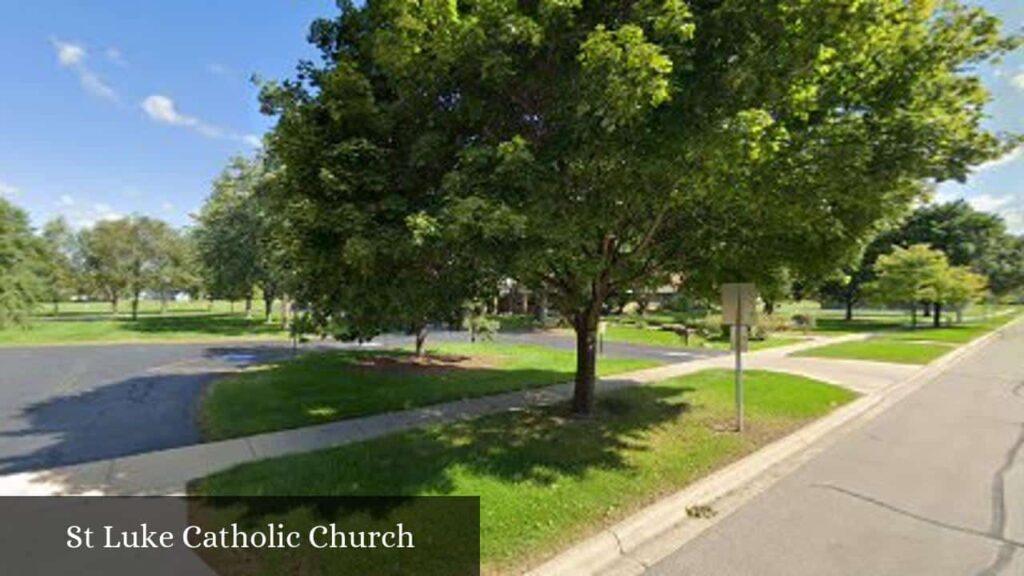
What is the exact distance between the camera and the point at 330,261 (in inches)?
263

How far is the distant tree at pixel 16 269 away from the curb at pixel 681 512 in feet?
95.5

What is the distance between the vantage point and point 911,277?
38438 millimetres

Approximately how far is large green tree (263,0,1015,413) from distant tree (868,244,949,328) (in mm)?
37435

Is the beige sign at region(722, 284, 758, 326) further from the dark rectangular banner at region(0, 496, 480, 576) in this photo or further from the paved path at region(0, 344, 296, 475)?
the paved path at region(0, 344, 296, 475)

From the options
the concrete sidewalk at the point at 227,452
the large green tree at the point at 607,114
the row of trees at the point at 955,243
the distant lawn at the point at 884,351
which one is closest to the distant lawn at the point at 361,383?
the concrete sidewalk at the point at 227,452

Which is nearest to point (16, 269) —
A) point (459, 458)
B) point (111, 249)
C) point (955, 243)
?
point (111, 249)

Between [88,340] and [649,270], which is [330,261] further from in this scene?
[88,340]

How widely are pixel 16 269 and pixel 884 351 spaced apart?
36.6 m

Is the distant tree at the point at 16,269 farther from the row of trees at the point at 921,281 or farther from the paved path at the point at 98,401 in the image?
the row of trees at the point at 921,281

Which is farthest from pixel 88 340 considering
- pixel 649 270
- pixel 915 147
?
pixel 915 147

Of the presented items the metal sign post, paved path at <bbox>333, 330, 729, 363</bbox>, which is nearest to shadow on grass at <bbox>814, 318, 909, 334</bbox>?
paved path at <bbox>333, 330, 729, 363</bbox>

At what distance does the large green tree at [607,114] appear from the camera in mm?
5484

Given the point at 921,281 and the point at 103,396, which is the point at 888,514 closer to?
the point at 103,396

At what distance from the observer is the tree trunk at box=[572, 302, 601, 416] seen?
9711 mm
